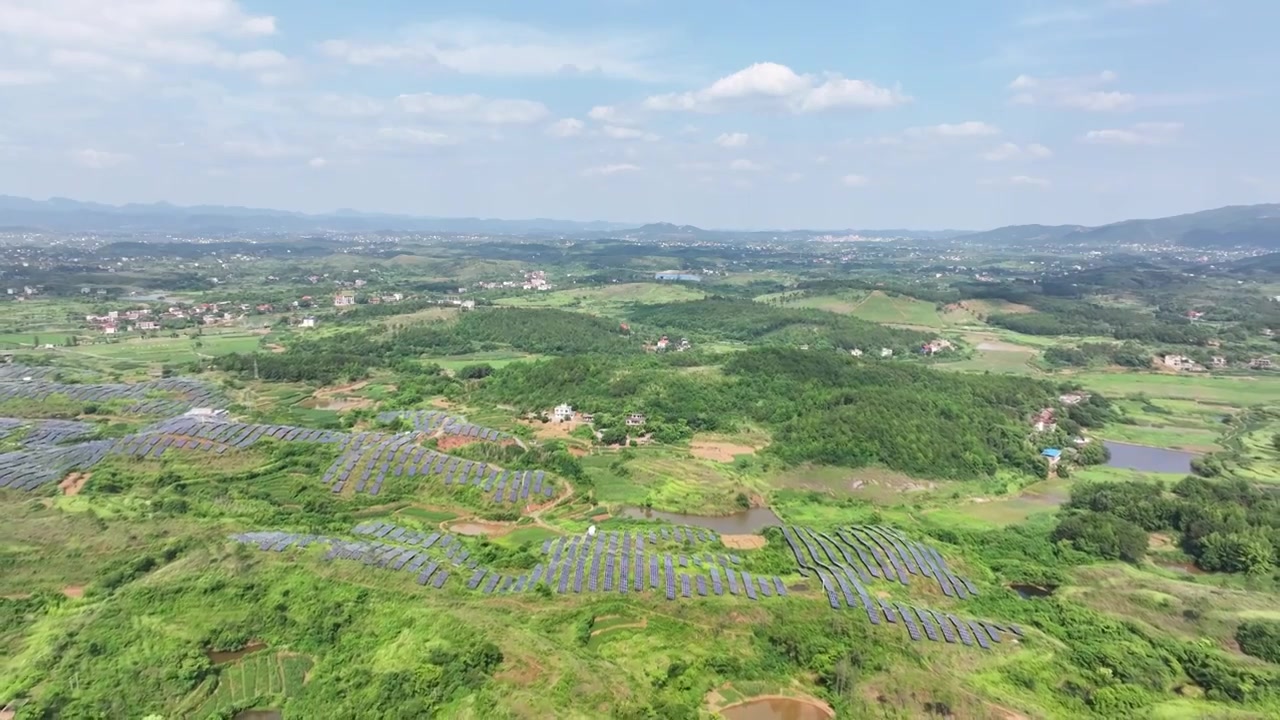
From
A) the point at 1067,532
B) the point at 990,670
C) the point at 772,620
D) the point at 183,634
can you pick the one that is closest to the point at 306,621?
the point at 183,634

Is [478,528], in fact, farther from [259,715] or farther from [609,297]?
[609,297]

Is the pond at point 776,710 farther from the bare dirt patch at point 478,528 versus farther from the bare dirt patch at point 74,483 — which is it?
the bare dirt patch at point 74,483

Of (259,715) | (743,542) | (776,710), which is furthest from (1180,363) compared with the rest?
(259,715)

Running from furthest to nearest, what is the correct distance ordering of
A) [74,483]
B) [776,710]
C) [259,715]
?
1. [74,483]
2. [776,710]
3. [259,715]

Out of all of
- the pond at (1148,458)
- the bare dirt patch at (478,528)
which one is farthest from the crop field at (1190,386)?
the bare dirt patch at (478,528)

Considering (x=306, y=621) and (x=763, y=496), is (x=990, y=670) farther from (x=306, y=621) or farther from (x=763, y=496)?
(x=306, y=621)

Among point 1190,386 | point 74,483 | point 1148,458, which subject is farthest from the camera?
point 1190,386
